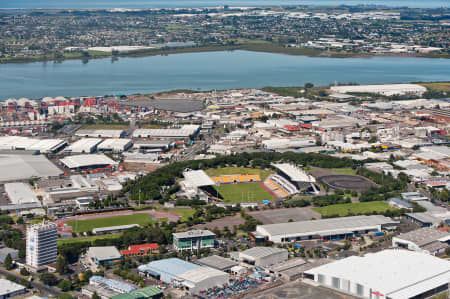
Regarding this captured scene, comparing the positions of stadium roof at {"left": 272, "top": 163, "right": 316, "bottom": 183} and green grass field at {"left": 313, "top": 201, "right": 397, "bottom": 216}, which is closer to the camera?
green grass field at {"left": 313, "top": 201, "right": 397, "bottom": 216}

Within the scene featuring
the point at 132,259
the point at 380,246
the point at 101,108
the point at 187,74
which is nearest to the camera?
the point at 132,259

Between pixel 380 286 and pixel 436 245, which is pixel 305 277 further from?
pixel 436 245

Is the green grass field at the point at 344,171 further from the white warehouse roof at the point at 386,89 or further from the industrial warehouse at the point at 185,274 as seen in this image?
the white warehouse roof at the point at 386,89

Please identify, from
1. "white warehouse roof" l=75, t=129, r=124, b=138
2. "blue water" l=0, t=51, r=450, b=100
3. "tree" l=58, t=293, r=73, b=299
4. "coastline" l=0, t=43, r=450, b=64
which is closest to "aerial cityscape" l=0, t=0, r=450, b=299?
"tree" l=58, t=293, r=73, b=299

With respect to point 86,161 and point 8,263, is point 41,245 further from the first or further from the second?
point 86,161

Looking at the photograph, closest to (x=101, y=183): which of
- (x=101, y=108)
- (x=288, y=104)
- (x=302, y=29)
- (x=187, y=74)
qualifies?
(x=101, y=108)

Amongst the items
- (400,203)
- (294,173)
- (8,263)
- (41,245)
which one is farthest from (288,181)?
(8,263)

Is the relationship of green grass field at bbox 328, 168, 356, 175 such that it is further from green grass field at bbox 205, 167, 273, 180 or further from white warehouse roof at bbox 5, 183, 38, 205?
white warehouse roof at bbox 5, 183, 38, 205
